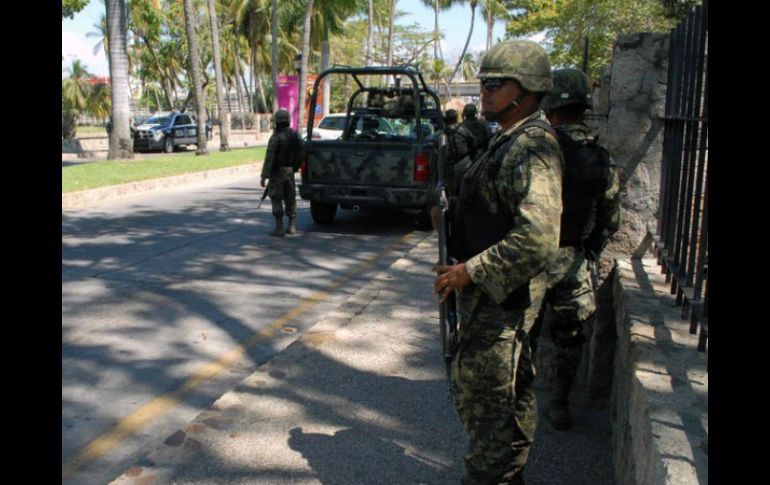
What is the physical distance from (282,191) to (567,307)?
249 inches

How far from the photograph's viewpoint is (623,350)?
3053 mm

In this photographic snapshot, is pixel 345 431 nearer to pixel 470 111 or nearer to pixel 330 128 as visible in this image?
pixel 470 111

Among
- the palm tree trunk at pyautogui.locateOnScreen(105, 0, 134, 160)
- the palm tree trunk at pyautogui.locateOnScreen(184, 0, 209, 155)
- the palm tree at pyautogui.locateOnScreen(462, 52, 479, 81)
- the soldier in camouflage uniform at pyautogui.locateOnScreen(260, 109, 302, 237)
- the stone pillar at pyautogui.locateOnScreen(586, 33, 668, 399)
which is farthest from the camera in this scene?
the palm tree at pyautogui.locateOnScreen(462, 52, 479, 81)

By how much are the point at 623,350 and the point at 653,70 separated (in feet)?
6.09

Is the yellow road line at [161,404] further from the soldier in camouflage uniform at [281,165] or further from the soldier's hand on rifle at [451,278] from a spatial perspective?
the soldier in camouflage uniform at [281,165]

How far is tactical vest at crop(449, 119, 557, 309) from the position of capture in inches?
98.7

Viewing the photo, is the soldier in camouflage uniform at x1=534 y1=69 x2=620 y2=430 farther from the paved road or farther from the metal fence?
the paved road

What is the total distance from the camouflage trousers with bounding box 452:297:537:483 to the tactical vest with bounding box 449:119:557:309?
0.33 feet

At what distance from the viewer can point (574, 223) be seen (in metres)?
3.39

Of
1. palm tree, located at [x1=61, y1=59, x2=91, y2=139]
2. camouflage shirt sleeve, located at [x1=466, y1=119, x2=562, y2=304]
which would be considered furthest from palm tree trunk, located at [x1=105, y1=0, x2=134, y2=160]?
palm tree, located at [x1=61, y1=59, x2=91, y2=139]

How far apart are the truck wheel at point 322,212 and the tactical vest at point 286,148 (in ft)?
3.42

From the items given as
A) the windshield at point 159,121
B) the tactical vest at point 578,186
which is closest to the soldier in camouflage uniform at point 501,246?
the tactical vest at point 578,186
